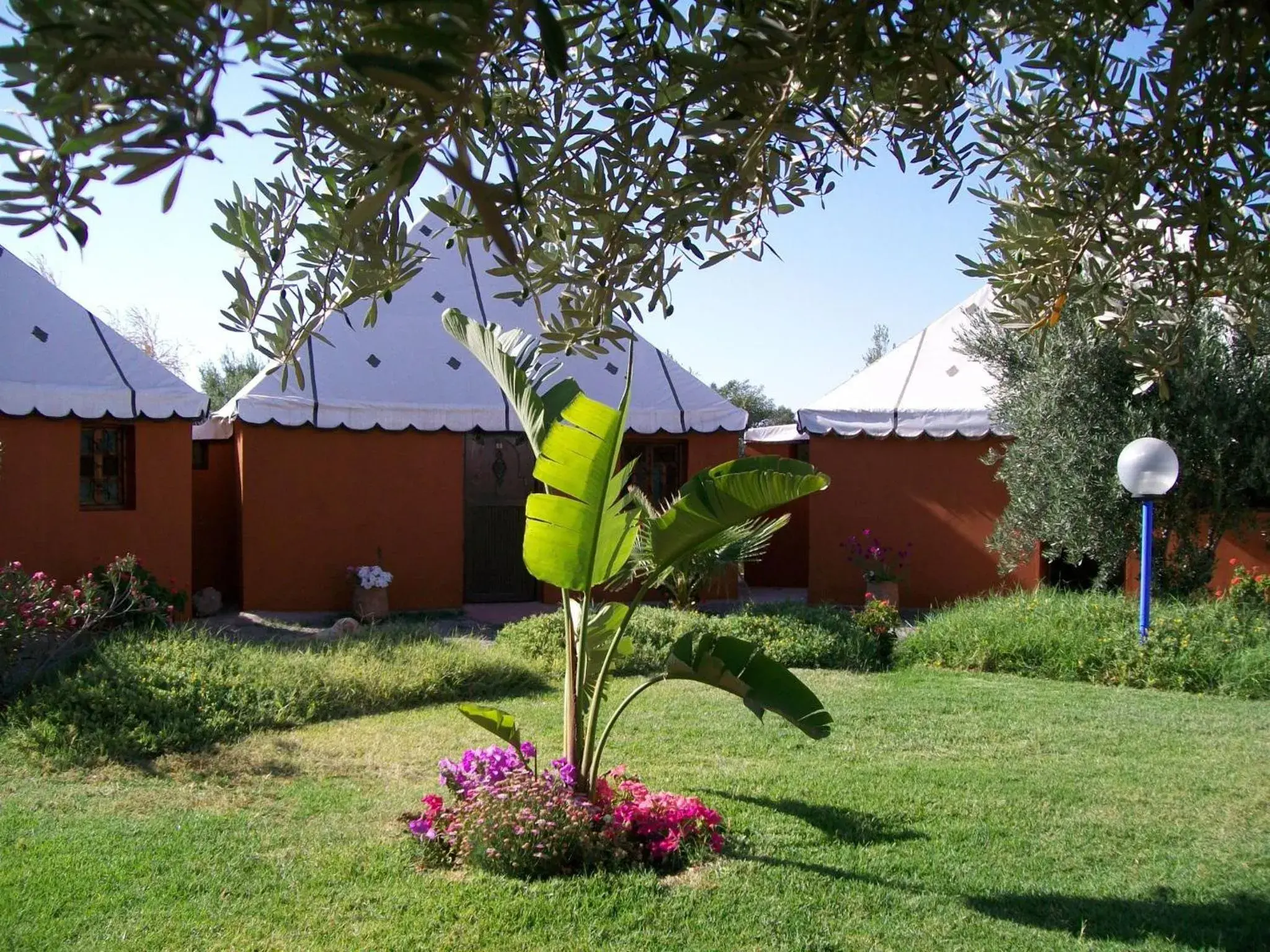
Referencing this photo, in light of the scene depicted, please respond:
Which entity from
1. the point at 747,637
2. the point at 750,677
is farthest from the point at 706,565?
the point at 750,677

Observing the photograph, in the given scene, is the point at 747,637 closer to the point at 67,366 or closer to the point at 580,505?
the point at 580,505

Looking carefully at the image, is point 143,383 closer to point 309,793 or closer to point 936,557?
point 309,793

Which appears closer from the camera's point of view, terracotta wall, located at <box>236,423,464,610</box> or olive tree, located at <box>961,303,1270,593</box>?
olive tree, located at <box>961,303,1270,593</box>

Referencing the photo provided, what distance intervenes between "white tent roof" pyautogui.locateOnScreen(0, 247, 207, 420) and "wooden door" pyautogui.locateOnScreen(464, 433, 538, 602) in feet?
11.2

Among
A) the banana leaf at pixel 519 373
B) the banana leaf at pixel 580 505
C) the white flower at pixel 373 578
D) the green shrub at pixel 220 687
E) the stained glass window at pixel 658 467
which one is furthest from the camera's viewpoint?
the stained glass window at pixel 658 467

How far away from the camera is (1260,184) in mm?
3471

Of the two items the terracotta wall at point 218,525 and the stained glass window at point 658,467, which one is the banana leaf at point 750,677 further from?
the terracotta wall at point 218,525

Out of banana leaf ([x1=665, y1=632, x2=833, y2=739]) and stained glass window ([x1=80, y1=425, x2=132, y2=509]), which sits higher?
stained glass window ([x1=80, y1=425, x2=132, y2=509])

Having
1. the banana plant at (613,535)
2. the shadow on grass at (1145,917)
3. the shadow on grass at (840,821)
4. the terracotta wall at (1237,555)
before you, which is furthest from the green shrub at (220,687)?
the terracotta wall at (1237,555)

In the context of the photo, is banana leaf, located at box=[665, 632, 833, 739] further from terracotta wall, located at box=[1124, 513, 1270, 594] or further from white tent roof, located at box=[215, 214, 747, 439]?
terracotta wall, located at box=[1124, 513, 1270, 594]

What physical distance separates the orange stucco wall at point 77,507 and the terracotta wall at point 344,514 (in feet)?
2.53

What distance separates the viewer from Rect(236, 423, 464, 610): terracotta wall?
11.7m

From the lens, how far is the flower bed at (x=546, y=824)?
438cm

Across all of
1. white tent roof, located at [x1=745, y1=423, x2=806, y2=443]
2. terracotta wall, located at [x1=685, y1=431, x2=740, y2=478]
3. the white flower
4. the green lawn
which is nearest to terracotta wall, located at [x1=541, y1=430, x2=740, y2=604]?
terracotta wall, located at [x1=685, y1=431, x2=740, y2=478]
